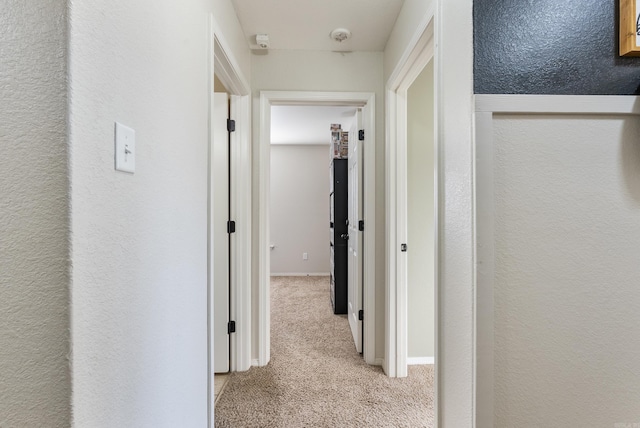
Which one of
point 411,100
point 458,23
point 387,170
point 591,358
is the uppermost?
point 411,100

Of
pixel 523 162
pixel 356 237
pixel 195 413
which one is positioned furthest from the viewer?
pixel 356 237

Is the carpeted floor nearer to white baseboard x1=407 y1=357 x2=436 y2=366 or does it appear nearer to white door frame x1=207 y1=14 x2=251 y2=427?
white baseboard x1=407 y1=357 x2=436 y2=366

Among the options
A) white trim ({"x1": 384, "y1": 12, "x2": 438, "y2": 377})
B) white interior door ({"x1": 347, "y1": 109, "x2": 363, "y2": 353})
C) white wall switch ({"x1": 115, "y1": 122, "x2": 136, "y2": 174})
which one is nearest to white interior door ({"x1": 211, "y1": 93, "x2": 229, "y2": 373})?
white interior door ({"x1": 347, "y1": 109, "x2": 363, "y2": 353})

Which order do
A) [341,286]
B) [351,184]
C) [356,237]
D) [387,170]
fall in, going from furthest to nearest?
[341,286] < [351,184] < [356,237] < [387,170]

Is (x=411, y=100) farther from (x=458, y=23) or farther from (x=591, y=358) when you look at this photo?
(x=591, y=358)

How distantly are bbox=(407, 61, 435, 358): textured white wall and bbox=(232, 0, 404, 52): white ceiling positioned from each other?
1.62 ft

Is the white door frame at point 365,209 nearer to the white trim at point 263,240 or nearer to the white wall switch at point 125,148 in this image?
the white trim at point 263,240

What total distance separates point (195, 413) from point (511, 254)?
53.1 inches

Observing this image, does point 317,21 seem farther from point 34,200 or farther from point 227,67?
point 34,200

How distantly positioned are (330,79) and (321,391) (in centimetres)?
217

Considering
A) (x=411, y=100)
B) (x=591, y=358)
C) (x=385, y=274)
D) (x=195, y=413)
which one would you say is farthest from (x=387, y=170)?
(x=195, y=413)

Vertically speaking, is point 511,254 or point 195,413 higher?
point 511,254

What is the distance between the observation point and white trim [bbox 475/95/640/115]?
96 centimetres

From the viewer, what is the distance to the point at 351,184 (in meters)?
2.68
